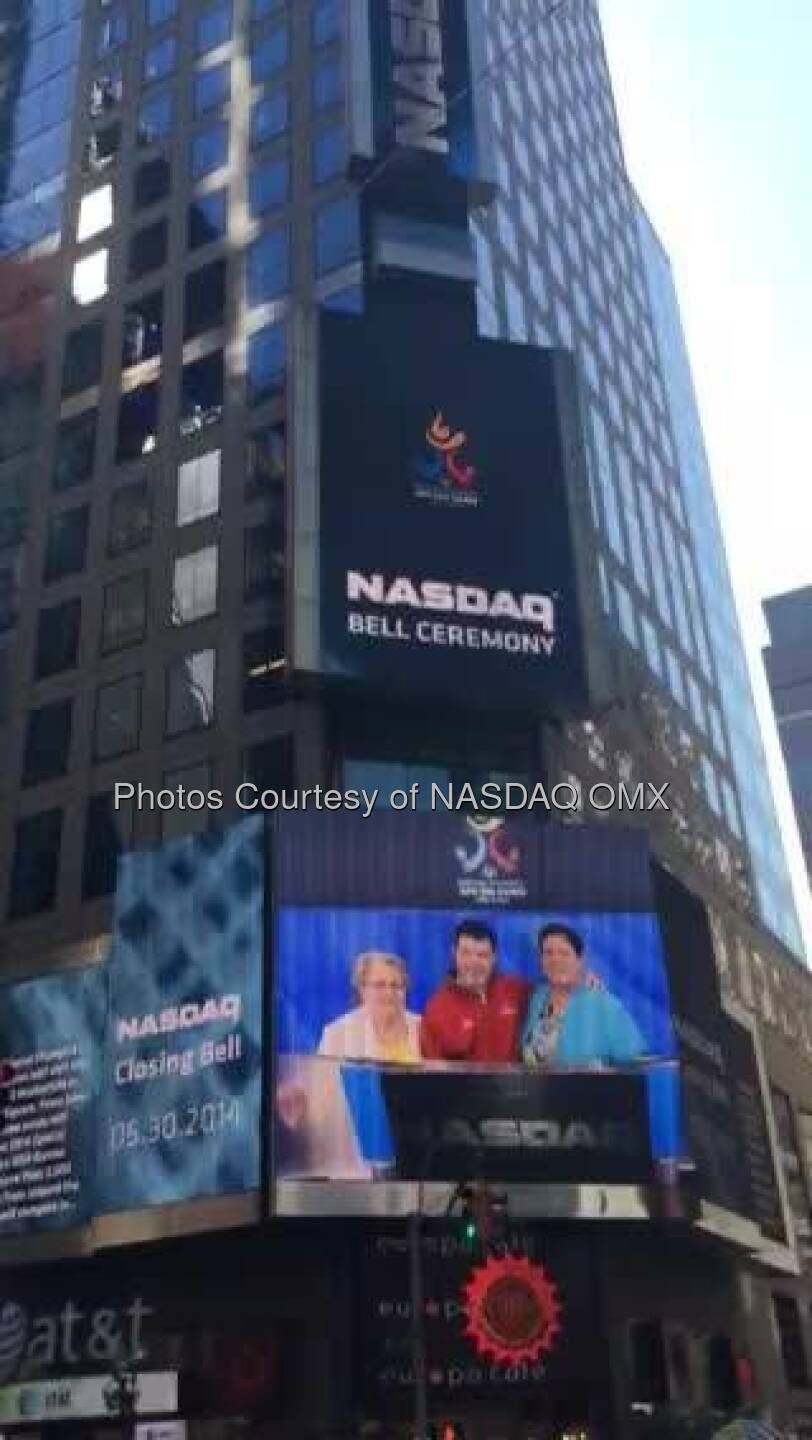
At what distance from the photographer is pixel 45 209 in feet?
211

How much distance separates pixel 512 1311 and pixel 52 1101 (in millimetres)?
14387

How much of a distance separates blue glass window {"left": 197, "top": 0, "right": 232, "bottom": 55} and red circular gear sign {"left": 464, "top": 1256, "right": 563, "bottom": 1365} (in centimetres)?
5203

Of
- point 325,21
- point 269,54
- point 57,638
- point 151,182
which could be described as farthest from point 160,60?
point 57,638

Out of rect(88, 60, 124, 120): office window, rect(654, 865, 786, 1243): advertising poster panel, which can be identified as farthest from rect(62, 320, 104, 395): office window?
rect(654, 865, 786, 1243): advertising poster panel

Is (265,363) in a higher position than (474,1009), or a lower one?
higher

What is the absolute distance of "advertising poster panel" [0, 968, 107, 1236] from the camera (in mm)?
39531

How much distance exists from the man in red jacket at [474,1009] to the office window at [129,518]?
2028 cm

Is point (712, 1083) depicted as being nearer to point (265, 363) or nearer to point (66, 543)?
point (265, 363)

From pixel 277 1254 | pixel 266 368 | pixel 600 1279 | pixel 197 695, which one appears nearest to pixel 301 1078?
pixel 277 1254

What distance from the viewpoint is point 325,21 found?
192 ft

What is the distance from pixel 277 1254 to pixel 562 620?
71.5 feet

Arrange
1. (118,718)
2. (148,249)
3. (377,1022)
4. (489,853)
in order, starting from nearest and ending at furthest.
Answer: (377,1022), (489,853), (118,718), (148,249)

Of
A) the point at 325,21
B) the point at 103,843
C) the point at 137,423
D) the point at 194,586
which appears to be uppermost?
the point at 325,21

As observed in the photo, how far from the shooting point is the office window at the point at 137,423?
5319cm
